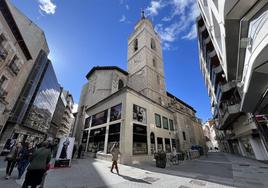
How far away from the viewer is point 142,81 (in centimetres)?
2184

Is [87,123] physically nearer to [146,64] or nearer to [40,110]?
[146,64]

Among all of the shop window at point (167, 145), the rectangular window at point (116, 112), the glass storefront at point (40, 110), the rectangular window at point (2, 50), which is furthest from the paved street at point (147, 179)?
the glass storefront at point (40, 110)

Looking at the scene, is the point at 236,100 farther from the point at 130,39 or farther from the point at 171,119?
the point at 130,39

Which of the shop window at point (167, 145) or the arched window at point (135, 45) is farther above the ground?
the arched window at point (135, 45)

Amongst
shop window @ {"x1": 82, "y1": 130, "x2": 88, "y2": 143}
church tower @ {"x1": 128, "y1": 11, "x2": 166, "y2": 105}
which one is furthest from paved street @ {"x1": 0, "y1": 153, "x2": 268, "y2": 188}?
church tower @ {"x1": 128, "y1": 11, "x2": 166, "y2": 105}

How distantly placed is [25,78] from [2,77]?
30.7ft

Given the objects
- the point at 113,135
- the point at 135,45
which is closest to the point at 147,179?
the point at 113,135

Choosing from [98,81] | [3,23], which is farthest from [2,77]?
[98,81]

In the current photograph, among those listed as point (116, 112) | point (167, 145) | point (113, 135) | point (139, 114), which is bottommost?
point (167, 145)

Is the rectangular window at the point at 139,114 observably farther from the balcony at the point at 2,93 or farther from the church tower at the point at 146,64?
the balcony at the point at 2,93

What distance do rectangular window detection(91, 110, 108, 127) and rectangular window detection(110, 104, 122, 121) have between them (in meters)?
1.53

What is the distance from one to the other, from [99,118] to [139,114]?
6.22 metres

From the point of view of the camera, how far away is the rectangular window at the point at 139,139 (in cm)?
1302

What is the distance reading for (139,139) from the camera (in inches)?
539
